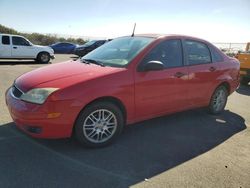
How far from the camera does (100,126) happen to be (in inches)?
173

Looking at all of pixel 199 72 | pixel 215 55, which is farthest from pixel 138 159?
pixel 215 55

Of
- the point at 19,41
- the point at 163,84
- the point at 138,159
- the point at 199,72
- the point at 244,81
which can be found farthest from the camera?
the point at 19,41

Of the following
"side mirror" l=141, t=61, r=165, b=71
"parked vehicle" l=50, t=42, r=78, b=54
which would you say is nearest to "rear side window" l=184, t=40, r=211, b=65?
"side mirror" l=141, t=61, r=165, b=71

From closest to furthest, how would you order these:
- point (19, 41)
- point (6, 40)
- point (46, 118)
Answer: point (46, 118) → point (6, 40) → point (19, 41)

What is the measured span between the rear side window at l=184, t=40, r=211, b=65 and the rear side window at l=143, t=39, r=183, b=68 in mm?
251

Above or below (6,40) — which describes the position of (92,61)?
above

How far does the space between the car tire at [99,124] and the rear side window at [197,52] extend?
78.0 inches

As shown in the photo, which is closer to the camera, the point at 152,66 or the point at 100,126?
the point at 100,126

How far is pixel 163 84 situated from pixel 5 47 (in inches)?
534

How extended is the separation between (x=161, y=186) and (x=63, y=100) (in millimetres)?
1644

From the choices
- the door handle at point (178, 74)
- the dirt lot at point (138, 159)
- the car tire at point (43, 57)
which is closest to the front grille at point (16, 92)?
the dirt lot at point (138, 159)

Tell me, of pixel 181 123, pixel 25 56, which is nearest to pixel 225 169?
pixel 181 123

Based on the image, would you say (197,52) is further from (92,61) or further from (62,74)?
(62,74)

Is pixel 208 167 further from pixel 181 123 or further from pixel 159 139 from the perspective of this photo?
pixel 181 123
